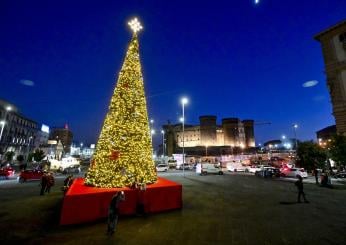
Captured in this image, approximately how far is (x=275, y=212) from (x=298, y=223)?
1886 millimetres

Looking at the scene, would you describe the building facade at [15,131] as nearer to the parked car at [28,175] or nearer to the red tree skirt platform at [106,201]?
the parked car at [28,175]

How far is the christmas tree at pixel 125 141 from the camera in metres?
11.4

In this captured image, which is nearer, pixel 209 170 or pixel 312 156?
pixel 312 156

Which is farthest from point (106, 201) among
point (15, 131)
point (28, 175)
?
point (15, 131)

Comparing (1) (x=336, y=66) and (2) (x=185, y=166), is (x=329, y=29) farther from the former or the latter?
(2) (x=185, y=166)

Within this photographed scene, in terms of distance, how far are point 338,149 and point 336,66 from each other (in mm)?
13224

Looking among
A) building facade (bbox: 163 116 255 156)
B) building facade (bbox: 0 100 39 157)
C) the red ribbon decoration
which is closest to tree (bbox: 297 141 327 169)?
the red ribbon decoration

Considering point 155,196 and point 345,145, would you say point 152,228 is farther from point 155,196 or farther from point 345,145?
point 345,145

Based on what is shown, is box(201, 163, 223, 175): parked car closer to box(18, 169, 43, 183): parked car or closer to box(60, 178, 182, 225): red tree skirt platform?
box(18, 169, 43, 183): parked car

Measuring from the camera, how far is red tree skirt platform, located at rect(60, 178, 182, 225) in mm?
9164

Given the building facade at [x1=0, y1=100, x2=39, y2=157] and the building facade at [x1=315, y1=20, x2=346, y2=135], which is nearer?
the building facade at [x1=315, y1=20, x2=346, y2=135]

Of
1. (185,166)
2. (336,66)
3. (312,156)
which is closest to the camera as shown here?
(312,156)

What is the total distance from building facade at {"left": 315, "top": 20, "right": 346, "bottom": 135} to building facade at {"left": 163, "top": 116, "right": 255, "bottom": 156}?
71.4 metres

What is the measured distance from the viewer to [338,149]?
22891 mm
